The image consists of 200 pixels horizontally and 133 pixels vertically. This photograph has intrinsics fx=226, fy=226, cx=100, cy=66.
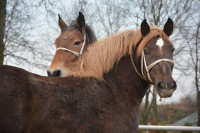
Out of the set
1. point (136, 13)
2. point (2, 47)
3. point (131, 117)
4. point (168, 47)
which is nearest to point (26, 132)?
point (131, 117)

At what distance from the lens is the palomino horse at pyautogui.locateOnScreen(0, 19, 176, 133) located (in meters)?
2.27

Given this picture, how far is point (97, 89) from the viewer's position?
2.95 metres

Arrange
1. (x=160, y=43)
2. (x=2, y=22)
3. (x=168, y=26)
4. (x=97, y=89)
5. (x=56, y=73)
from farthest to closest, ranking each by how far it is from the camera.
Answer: (x=2, y=22), (x=56, y=73), (x=168, y=26), (x=160, y=43), (x=97, y=89)

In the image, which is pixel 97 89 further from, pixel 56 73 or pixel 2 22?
pixel 2 22

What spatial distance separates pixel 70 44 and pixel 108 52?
2200mm

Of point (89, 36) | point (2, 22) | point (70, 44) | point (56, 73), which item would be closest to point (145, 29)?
point (56, 73)

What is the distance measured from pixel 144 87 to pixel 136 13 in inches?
410

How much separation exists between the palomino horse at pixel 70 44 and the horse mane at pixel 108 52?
4.86ft

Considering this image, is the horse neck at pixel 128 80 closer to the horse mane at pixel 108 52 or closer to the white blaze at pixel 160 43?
the horse mane at pixel 108 52

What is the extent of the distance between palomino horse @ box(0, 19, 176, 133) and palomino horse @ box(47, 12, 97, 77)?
1577 millimetres

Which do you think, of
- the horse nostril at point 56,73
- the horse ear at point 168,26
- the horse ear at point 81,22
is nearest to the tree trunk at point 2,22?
the horse ear at point 81,22

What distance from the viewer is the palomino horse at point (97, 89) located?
2271mm

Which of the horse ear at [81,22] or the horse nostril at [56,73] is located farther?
the horse ear at [81,22]

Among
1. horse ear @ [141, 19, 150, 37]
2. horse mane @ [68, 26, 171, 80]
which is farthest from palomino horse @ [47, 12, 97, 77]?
horse ear @ [141, 19, 150, 37]
